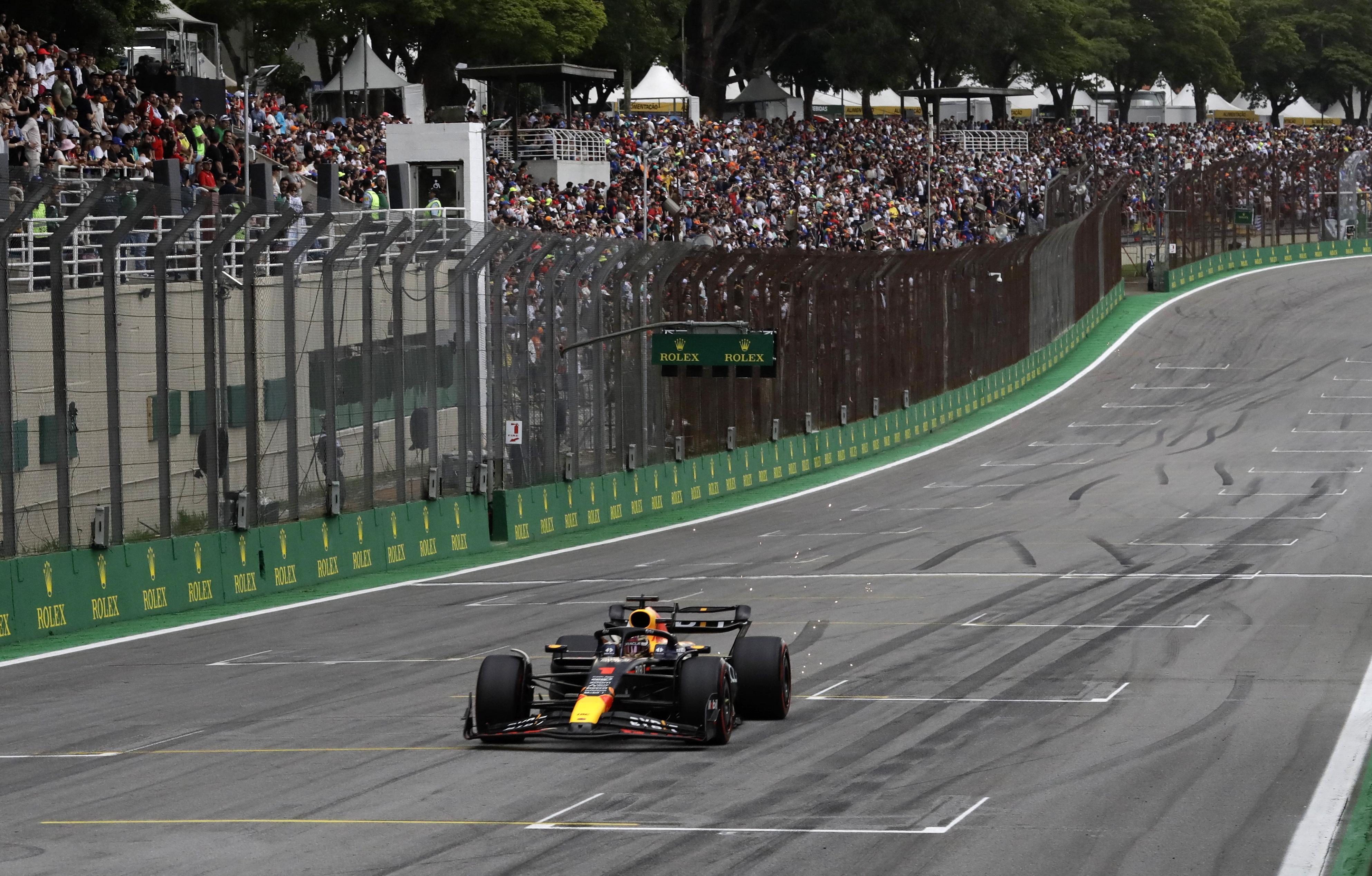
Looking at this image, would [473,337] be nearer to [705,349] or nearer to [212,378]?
[705,349]

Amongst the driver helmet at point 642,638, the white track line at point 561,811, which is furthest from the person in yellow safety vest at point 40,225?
the white track line at point 561,811

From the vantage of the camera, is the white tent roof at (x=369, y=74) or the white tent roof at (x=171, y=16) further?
the white tent roof at (x=369, y=74)

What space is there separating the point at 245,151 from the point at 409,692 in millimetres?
16002

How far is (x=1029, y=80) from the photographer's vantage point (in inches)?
4299

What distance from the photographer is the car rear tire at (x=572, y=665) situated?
12969 millimetres

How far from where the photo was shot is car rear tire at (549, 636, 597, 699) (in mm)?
12969

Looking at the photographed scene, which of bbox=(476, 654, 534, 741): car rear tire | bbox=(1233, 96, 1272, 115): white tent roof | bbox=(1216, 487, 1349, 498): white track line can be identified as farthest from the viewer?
bbox=(1233, 96, 1272, 115): white tent roof

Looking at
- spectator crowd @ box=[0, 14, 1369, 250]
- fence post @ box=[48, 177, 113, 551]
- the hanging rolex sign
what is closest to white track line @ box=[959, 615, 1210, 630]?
fence post @ box=[48, 177, 113, 551]

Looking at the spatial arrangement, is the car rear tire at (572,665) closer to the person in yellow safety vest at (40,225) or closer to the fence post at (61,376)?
the person in yellow safety vest at (40,225)

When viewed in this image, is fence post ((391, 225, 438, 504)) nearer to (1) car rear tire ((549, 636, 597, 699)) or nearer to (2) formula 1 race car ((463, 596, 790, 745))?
(2) formula 1 race car ((463, 596, 790, 745))

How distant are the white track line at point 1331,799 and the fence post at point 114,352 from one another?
467 inches

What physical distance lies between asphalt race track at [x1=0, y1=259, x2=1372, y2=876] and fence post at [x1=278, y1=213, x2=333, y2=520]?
5.57 feet

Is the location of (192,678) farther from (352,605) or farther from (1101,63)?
(1101,63)

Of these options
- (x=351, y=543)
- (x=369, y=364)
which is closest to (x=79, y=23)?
(x=369, y=364)
